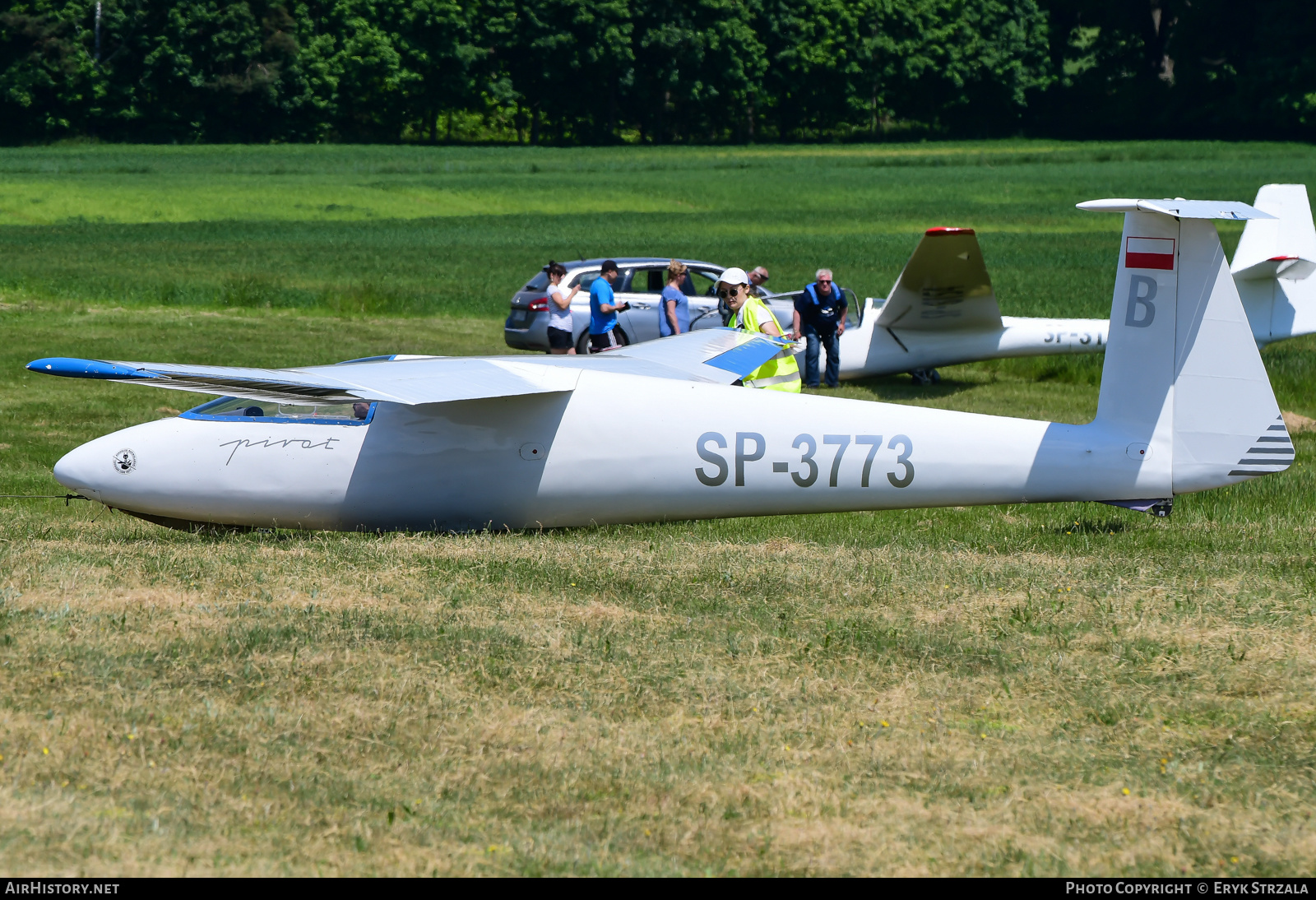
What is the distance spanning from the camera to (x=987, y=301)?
70.1 feet

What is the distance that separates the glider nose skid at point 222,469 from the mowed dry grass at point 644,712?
0.71m

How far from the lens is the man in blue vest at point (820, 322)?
20.1 meters

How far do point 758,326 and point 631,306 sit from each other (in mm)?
8655

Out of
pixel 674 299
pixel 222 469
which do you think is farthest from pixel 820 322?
pixel 222 469

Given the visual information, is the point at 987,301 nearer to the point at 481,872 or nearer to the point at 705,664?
the point at 705,664

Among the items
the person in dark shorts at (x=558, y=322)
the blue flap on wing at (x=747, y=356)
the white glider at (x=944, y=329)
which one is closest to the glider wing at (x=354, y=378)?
the blue flap on wing at (x=747, y=356)

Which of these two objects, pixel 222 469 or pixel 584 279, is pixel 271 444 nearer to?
pixel 222 469

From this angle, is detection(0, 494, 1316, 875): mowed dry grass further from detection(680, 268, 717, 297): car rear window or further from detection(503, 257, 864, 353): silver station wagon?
detection(680, 268, 717, 297): car rear window

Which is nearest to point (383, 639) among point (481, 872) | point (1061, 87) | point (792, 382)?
point (481, 872)

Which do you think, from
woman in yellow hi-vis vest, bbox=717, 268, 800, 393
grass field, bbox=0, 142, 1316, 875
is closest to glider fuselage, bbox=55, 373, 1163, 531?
grass field, bbox=0, 142, 1316, 875

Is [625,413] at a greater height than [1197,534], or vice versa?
[625,413]
